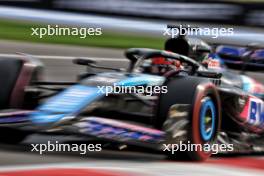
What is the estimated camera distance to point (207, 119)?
5.73 metres

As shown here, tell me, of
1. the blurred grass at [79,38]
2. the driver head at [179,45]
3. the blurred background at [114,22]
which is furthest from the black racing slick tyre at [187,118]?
the blurred grass at [79,38]

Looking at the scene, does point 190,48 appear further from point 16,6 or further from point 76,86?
point 16,6

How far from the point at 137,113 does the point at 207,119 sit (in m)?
Result: 0.63

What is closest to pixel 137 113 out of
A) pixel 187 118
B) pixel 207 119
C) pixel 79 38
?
pixel 187 118

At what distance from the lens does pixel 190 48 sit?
720 centimetres

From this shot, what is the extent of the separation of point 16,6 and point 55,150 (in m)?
11.1

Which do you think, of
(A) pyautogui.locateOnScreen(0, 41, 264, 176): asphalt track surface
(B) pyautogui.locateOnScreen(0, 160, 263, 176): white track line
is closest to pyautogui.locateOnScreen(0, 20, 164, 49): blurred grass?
(A) pyautogui.locateOnScreen(0, 41, 264, 176): asphalt track surface

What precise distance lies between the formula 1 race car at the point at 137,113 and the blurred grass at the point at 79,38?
7.86 m

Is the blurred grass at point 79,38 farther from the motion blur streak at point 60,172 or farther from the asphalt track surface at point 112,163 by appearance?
the motion blur streak at point 60,172

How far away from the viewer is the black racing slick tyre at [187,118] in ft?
17.7

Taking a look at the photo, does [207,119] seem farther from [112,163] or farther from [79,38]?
[79,38]

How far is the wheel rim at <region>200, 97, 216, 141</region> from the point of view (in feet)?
18.5

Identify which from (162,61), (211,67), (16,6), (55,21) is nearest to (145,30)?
(55,21)

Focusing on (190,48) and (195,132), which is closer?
(195,132)
